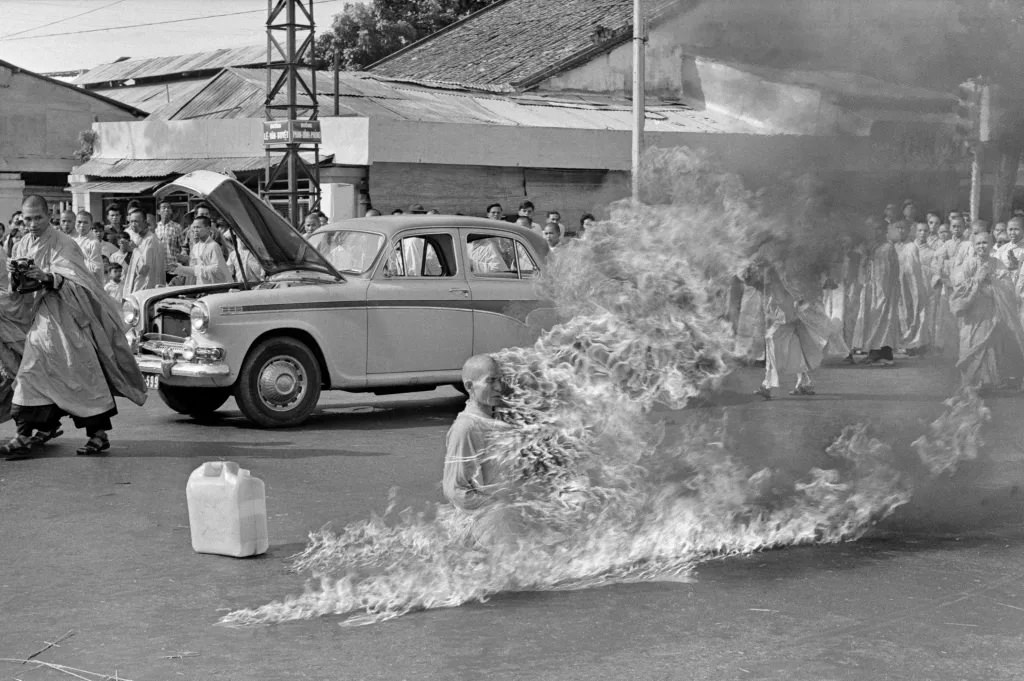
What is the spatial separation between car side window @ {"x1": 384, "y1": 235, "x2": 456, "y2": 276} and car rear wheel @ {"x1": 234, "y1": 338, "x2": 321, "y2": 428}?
1153mm

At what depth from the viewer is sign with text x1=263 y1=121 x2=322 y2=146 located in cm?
2294

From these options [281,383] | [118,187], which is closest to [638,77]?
[281,383]

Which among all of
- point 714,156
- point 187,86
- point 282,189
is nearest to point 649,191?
point 714,156

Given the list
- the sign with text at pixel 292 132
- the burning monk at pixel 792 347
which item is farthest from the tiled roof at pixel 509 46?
the burning monk at pixel 792 347

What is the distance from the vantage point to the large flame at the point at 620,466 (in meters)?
5.80

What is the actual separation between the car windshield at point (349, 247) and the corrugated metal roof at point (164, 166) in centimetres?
1391

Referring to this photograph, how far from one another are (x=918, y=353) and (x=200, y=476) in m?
12.9

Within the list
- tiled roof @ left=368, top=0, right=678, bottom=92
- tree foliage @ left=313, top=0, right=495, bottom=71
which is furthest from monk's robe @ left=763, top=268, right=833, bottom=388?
tree foliage @ left=313, top=0, right=495, bottom=71

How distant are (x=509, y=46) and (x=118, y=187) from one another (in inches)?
468

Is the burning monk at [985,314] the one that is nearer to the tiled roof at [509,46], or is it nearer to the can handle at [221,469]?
the can handle at [221,469]

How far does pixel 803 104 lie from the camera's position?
7.17 meters

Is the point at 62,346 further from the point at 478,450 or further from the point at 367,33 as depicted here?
the point at 367,33

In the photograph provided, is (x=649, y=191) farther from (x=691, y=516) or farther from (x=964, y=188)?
(x=964, y=188)

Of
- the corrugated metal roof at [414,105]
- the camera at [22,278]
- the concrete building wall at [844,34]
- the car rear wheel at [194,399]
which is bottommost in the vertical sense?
the car rear wheel at [194,399]
